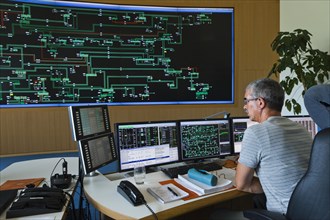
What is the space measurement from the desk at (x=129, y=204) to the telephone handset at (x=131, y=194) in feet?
0.07

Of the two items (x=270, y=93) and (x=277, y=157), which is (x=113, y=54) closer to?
(x=270, y=93)

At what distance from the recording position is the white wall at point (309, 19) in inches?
129

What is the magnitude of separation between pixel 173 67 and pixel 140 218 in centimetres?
245

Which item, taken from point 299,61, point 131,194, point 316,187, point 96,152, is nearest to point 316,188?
point 316,187

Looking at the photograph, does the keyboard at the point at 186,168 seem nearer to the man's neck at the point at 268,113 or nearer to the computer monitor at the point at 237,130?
the computer monitor at the point at 237,130

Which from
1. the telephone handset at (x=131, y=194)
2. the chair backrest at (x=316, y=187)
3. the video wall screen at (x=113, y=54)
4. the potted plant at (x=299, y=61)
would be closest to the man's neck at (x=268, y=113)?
the chair backrest at (x=316, y=187)

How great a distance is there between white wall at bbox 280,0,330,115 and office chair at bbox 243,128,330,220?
84.1 inches

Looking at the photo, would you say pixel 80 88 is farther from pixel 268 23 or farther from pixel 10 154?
pixel 268 23

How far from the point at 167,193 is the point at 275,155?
0.62m

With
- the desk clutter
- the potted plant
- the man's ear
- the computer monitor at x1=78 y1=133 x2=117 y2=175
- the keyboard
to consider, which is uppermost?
the potted plant

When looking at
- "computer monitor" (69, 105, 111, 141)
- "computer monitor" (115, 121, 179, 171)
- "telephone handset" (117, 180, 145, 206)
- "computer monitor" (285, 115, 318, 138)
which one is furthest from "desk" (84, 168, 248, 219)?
"computer monitor" (285, 115, 318, 138)

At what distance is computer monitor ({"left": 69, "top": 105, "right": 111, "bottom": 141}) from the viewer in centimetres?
167

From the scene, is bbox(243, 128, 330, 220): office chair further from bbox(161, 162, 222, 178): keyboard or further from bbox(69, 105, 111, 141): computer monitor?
bbox(69, 105, 111, 141): computer monitor

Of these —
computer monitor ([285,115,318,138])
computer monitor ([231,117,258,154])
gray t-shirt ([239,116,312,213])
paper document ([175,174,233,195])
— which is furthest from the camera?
computer monitor ([285,115,318,138])
